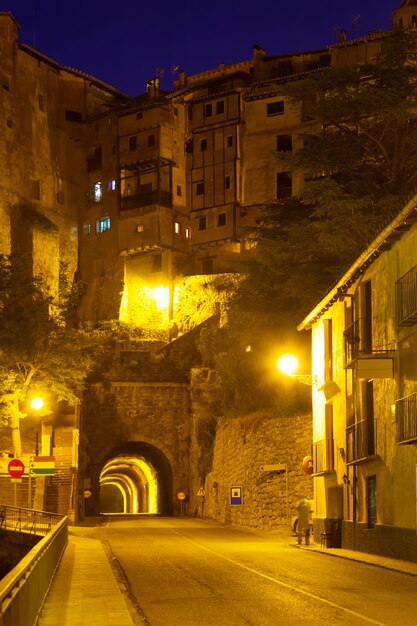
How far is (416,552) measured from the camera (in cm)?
2083

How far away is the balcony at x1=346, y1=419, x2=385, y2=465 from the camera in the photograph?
24.1 metres

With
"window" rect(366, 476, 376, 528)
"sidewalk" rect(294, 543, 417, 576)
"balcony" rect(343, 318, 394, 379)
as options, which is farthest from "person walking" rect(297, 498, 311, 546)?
"balcony" rect(343, 318, 394, 379)

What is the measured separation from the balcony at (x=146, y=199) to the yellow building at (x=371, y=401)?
4135 cm

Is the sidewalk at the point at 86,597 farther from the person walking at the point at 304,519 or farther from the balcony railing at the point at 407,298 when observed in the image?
the balcony railing at the point at 407,298

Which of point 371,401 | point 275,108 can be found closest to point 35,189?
point 275,108

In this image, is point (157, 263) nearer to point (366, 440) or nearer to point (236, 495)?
point (236, 495)

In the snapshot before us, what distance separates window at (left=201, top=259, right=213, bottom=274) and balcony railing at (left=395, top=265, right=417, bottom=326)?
166 feet

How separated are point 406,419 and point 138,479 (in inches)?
2008

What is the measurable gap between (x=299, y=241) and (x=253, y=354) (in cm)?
912

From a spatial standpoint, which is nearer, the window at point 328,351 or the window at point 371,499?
the window at point 371,499

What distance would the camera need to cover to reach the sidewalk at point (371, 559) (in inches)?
753

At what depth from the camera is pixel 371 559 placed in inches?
859

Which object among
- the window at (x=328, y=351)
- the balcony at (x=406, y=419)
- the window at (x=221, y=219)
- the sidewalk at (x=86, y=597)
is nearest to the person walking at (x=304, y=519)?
the window at (x=328, y=351)

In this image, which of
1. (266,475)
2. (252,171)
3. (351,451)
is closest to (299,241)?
(266,475)
